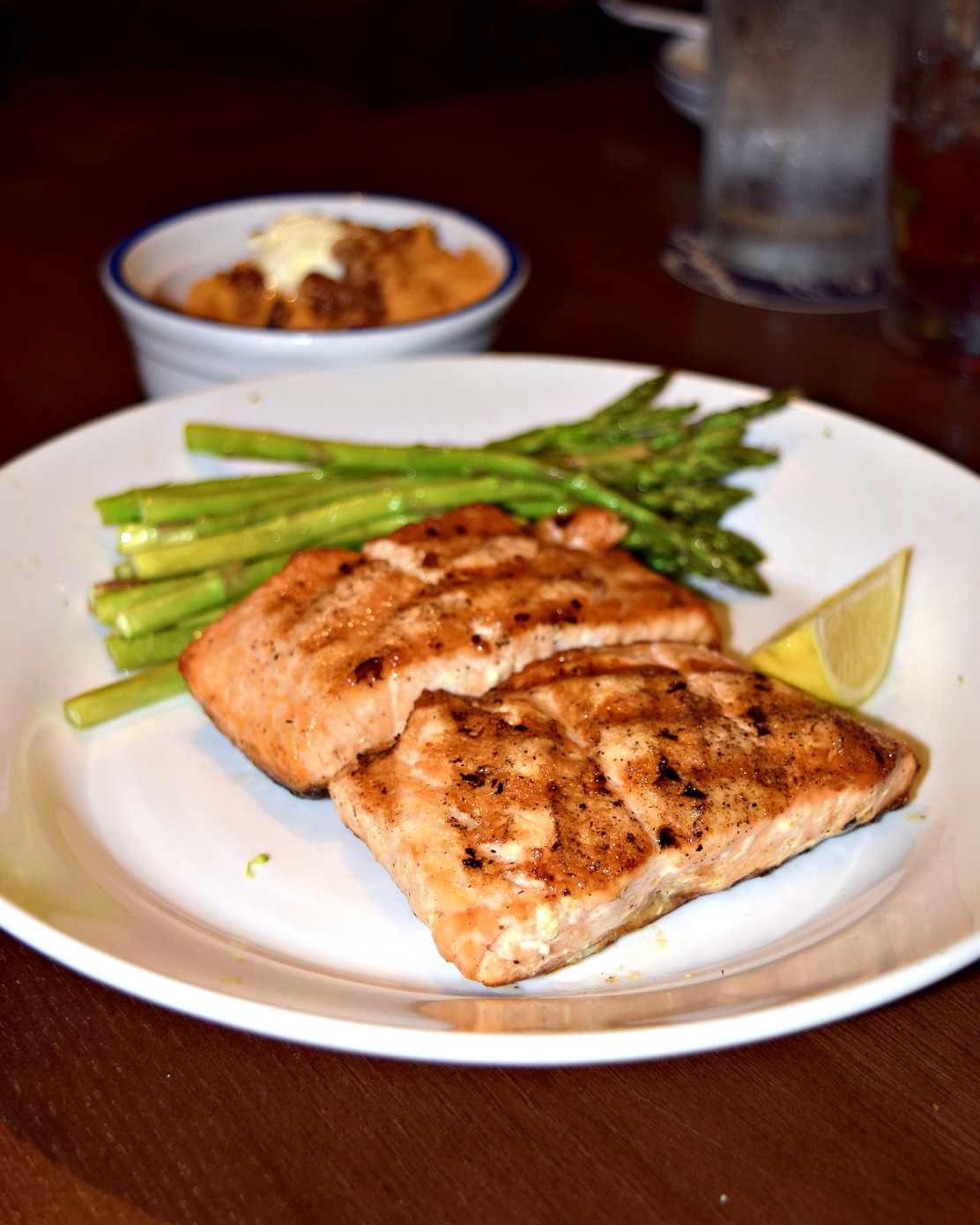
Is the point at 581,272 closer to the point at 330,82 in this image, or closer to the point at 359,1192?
the point at 359,1192

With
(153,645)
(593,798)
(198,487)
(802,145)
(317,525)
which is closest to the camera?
(593,798)

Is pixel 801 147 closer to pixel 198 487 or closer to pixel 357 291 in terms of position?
pixel 357 291

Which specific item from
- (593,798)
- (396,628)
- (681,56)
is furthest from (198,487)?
(681,56)

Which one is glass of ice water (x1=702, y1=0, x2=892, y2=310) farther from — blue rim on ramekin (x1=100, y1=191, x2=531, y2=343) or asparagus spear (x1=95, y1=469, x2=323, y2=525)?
asparagus spear (x1=95, y1=469, x2=323, y2=525)

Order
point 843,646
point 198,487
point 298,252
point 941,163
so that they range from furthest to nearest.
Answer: point 298,252, point 941,163, point 198,487, point 843,646

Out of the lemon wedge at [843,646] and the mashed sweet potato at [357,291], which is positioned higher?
the mashed sweet potato at [357,291]

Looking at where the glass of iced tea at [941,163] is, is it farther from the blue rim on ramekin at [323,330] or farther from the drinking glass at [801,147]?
the blue rim on ramekin at [323,330]

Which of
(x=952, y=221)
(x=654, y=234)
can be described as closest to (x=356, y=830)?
(x=952, y=221)

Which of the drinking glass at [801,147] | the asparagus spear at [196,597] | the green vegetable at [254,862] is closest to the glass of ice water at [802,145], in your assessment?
the drinking glass at [801,147]
